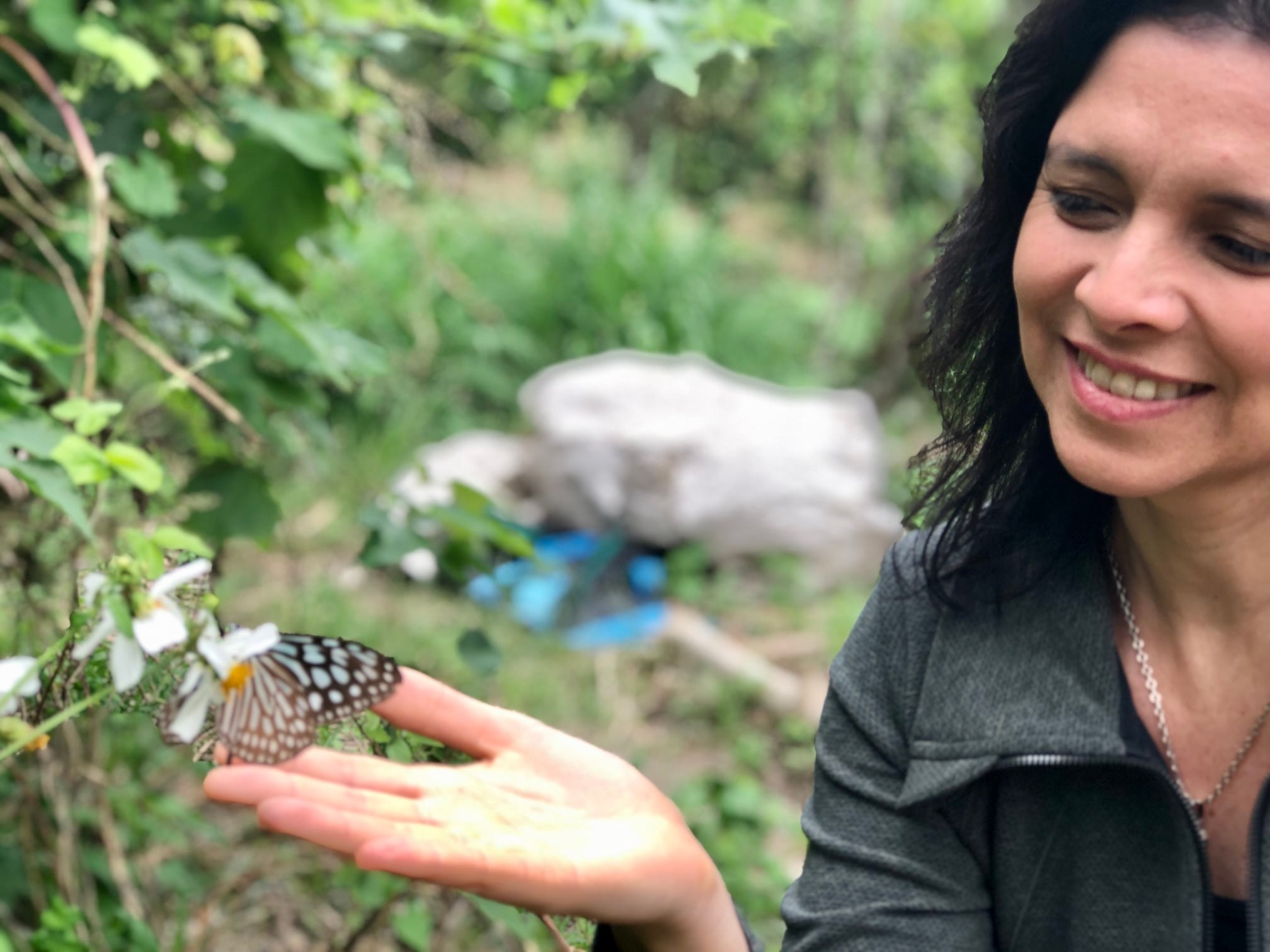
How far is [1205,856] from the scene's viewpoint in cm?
130

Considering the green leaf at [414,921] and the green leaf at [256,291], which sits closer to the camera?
the green leaf at [256,291]

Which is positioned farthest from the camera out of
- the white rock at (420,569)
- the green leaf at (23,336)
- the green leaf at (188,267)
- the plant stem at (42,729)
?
the white rock at (420,569)

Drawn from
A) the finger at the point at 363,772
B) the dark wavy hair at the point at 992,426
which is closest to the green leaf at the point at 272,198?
the dark wavy hair at the point at 992,426

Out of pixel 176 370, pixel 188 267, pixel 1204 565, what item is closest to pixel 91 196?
pixel 188 267

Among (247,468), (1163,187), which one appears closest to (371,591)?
(247,468)

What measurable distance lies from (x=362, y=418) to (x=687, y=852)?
14.2ft

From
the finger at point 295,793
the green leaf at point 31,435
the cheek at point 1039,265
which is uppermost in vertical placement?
the cheek at point 1039,265

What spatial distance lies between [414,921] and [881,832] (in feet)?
2.92

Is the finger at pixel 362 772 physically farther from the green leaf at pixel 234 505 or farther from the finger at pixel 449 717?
the green leaf at pixel 234 505

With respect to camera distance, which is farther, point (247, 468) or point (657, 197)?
point (657, 197)

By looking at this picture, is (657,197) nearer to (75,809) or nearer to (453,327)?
(453,327)

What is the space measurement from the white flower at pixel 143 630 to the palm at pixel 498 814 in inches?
3.9

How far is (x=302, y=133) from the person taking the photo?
1.78 metres

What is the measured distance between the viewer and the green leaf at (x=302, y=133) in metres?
1.75
